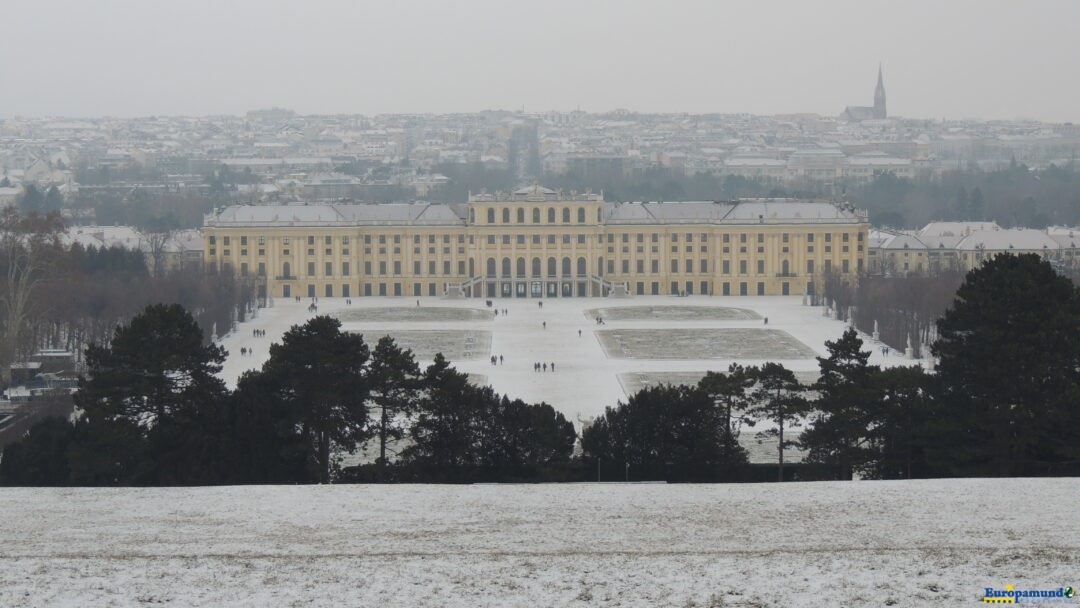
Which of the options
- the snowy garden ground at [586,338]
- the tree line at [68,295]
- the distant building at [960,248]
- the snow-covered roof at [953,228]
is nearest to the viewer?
the snowy garden ground at [586,338]

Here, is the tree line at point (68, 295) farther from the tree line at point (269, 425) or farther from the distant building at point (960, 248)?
the distant building at point (960, 248)

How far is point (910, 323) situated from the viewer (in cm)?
5059

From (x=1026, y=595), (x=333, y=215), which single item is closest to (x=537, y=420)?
(x=1026, y=595)

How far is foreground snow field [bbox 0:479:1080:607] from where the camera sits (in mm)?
14672

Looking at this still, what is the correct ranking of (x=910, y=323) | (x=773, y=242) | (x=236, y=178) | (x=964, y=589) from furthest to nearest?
(x=236, y=178) < (x=773, y=242) < (x=910, y=323) < (x=964, y=589)

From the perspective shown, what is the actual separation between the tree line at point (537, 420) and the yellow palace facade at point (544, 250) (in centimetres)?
4430

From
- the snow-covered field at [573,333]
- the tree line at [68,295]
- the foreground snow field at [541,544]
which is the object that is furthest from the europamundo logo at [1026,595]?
the tree line at [68,295]

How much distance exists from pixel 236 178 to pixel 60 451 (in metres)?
115

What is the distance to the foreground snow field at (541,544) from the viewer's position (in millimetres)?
14672

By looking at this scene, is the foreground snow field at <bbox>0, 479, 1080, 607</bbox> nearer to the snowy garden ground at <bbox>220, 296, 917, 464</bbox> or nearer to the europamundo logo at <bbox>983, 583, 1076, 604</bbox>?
the europamundo logo at <bbox>983, 583, 1076, 604</bbox>

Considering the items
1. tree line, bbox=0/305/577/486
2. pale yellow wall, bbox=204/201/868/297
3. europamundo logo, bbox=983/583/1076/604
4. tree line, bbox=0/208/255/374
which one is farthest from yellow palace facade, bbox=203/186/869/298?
europamundo logo, bbox=983/583/1076/604

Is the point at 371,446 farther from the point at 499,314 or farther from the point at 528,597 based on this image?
the point at 499,314

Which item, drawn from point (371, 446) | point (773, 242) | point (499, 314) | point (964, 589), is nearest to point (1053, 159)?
point (773, 242)

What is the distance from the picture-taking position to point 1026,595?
14070 millimetres
